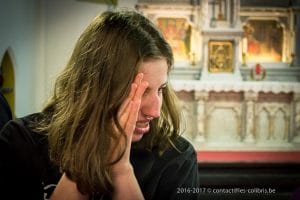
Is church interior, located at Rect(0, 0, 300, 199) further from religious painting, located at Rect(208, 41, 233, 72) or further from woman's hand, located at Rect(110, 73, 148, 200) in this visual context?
woman's hand, located at Rect(110, 73, 148, 200)

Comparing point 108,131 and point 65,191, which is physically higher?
point 108,131

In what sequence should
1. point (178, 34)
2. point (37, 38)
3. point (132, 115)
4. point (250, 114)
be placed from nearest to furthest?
point (132, 115) < point (37, 38) < point (250, 114) < point (178, 34)

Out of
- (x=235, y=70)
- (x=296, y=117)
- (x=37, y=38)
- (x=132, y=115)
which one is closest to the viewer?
(x=132, y=115)

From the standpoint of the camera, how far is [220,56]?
4738 mm

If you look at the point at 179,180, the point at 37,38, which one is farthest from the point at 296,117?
the point at 179,180

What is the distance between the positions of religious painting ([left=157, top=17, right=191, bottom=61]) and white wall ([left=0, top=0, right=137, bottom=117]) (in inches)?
76.9

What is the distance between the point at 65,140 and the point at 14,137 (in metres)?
0.14

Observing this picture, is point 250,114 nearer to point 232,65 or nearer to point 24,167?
point 232,65

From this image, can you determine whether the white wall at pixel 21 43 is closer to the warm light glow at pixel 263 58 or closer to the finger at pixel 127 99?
the finger at pixel 127 99

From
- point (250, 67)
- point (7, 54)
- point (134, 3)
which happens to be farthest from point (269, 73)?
point (7, 54)

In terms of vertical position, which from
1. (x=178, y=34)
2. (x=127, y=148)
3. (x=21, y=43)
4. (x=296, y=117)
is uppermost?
(x=178, y=34)

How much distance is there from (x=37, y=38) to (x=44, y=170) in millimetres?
1486

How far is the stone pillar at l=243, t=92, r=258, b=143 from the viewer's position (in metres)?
4.36

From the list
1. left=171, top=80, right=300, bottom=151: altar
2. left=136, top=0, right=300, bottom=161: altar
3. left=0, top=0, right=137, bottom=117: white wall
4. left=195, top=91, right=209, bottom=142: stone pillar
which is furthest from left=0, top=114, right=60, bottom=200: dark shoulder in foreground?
left=195, top=91, right=209, bottom=142: stone pillar
